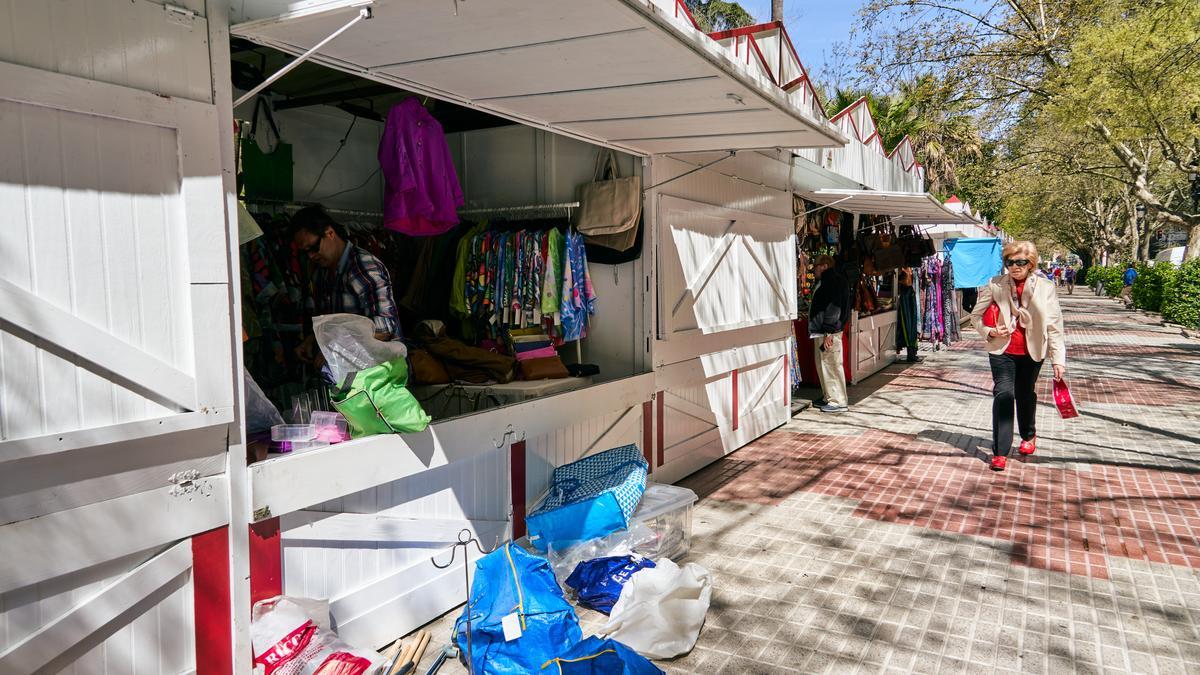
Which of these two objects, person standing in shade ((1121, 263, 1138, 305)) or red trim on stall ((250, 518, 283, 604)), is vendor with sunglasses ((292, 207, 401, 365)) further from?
person standing in shade ((1121, 263, 1138, 305))

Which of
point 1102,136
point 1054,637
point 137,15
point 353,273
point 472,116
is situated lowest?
point 1054,637

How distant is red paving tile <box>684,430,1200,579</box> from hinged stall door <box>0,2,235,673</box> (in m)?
4.19

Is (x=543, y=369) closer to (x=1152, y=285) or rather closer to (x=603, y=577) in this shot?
(x=603, y=577)

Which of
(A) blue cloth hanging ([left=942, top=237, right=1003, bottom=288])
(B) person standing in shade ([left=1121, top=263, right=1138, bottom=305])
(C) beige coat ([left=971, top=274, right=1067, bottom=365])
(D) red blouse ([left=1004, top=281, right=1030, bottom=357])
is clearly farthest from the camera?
(B) person standing in shade ([left=1121, top=263, right=1138, bottom=305])

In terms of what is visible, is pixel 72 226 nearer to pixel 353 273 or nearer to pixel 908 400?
pixel 353 273

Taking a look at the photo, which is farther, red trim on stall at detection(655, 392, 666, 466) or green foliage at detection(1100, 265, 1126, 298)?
green foliage at detection(1100, 265, 1126, 298)

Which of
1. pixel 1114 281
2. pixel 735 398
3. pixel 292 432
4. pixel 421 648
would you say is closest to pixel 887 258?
pixel 735 398

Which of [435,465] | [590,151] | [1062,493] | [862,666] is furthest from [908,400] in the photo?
[435,465]

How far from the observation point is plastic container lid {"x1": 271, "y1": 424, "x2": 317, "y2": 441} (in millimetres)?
3209

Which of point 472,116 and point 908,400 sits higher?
point 472,116

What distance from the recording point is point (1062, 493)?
5.96 m

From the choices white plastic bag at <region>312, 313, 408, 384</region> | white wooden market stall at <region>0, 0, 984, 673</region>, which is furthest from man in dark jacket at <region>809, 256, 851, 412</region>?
white plastic bag at <region>312, 313, 408, 384</region>

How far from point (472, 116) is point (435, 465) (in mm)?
3209

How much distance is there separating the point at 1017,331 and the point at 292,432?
5762 mm
